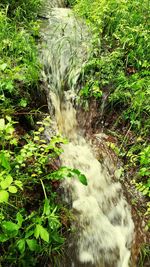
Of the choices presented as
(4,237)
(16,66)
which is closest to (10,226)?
(4,237)

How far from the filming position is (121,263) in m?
2.91

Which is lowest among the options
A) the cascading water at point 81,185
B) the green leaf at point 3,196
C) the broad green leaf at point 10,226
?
the cascading water at point 81,185

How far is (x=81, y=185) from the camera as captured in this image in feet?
10.9

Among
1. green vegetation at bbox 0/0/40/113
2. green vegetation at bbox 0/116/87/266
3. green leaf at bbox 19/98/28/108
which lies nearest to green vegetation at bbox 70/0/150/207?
green vegetation at bbox 0/0/40/113

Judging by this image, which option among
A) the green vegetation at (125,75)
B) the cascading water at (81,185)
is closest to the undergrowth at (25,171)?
the cascading water at (81,185)

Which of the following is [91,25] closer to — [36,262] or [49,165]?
[49,165]

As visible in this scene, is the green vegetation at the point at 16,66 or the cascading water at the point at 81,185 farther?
the green vegetation at the point at 16,66

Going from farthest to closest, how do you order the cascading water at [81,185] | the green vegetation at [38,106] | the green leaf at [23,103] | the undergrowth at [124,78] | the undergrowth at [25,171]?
1. the undergrowth at [124,78]
2. the green leaf at [23,103]
3. the cascading water at [81,185]
4. the green vegetation at [38,106]
5. the undergrowth at [25,171]

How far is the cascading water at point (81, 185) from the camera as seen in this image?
2.84 m

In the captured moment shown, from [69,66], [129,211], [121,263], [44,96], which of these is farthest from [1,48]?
[121,263]

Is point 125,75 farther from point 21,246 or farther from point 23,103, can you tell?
point 21,246

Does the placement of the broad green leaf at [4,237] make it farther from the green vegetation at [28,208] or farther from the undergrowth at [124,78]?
the undergrowth at [124,78]

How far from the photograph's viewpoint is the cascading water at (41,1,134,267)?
2.84 m

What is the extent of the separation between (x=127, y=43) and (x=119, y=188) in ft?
7.11
